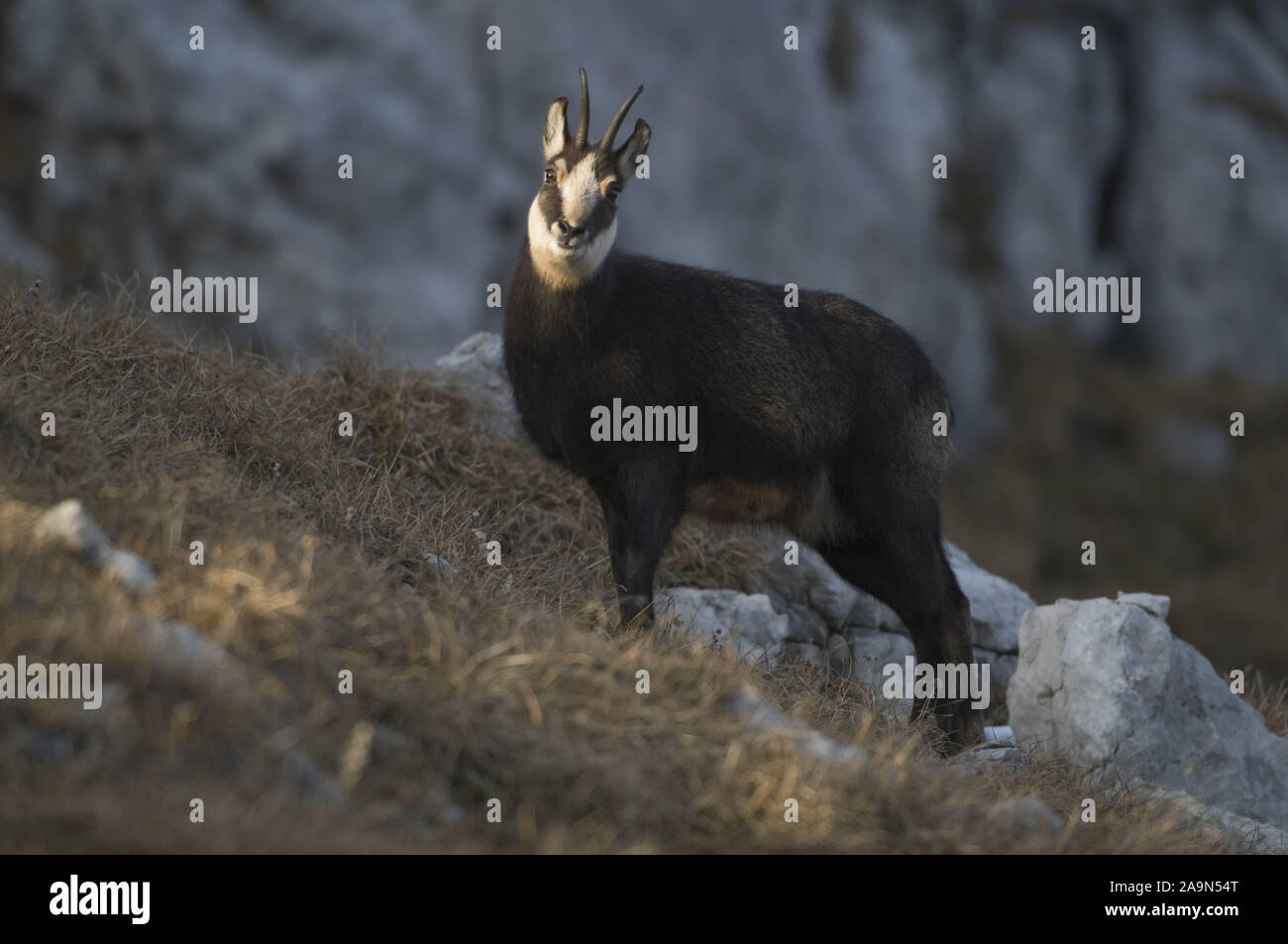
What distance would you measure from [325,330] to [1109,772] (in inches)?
227

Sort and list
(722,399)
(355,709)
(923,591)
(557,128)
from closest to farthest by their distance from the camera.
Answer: (355,709) < (557,128) < (722,399) < (923,591)

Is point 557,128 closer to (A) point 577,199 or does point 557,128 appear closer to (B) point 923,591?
(A) point 577,199

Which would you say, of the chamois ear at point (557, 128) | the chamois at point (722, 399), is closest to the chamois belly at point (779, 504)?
the chamois at point (722, 399)

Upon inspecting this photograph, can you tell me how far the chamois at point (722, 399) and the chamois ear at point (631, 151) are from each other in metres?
0.01

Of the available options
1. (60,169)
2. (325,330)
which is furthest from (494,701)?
(60,169)

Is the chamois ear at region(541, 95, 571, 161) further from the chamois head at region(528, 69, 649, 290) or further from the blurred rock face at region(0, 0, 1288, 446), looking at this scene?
the blurred rock face at region(0, 0, 1288, 446)

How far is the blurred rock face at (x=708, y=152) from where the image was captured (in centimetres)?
2116

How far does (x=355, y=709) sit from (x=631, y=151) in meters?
3.77

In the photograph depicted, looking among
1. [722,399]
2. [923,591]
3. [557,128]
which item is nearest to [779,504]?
[722,399]

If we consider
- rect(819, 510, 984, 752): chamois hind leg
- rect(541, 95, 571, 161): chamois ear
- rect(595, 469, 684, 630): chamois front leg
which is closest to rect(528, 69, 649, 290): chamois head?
rect(541, 95, 571, 161): chamois ear

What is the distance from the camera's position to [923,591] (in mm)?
7750

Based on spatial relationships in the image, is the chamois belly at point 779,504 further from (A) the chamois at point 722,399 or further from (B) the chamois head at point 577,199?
(B) the chamois head at point 577,199

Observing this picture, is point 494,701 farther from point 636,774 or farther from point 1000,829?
point 1000,829

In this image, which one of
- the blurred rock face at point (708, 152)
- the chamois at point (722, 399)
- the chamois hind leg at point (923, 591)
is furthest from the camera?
the blurred rock face at point (708, 152)
